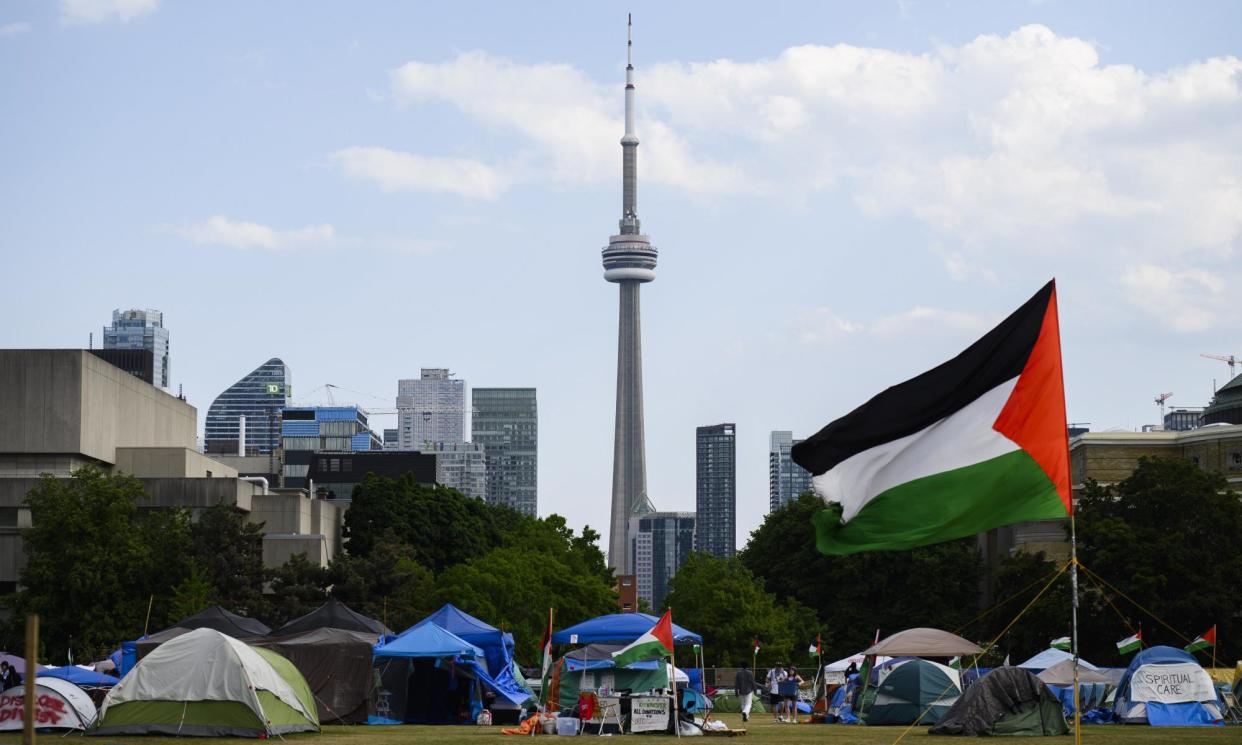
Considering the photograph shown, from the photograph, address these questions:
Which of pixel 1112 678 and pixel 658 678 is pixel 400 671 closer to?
pixel 658 678

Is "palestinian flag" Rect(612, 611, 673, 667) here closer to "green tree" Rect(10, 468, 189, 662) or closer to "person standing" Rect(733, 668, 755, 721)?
"person standing" Rect(733, 668, 755, 721)

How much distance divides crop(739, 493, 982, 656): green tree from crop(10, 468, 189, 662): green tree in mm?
36476

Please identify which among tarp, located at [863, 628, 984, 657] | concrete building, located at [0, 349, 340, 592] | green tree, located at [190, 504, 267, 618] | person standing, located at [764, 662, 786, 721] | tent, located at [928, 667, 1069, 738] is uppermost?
concrete building, located at [0, 349, 340, 592]

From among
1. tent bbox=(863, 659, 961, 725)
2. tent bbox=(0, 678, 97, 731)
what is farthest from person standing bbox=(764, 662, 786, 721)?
tent bbox=(0, 678, 97, 731)

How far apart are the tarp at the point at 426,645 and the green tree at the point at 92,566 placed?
96.0 feet

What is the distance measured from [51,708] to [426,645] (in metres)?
11.3

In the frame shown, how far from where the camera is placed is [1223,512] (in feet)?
226

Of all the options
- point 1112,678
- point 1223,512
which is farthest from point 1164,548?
point 1112,678

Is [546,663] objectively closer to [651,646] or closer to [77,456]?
[651,646]

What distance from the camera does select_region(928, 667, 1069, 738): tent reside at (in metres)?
35.1

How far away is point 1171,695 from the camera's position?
41125 mm

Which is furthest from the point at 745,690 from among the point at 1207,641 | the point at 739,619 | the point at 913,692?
the point at 739,619

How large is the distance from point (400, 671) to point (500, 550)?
42456 mm

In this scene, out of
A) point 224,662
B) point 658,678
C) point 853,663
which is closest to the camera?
point 224,662
